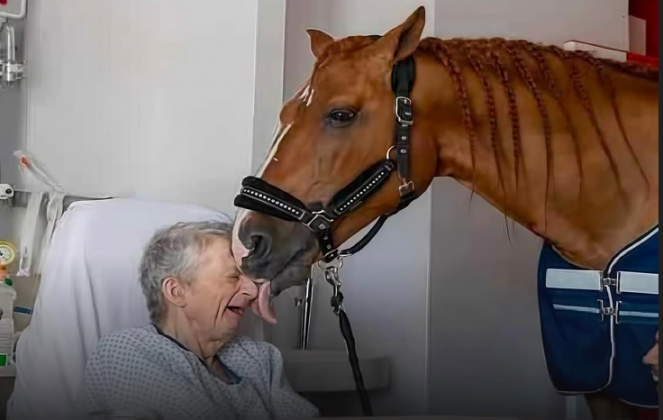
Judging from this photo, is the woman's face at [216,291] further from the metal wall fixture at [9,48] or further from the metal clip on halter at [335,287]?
the metal wall fixture at [9,48]

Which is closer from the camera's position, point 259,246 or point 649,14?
point 259,246

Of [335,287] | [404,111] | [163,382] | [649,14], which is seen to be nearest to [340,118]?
[404,111]

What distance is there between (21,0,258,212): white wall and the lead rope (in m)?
0.13

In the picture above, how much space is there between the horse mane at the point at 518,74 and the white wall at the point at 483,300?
39mm

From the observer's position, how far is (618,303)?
0.83m

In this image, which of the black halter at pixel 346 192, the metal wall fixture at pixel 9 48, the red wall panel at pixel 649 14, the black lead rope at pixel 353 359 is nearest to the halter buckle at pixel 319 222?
the black halter at pixel 346 192

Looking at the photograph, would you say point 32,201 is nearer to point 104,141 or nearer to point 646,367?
point 104,141

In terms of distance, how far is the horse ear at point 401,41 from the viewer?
2.51 feet

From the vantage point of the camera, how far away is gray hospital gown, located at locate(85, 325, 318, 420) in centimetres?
72

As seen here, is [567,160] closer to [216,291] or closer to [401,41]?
[401,41]

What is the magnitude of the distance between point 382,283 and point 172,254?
23 centimetres

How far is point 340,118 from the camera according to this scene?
0.75 metres

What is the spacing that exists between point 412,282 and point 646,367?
269mm

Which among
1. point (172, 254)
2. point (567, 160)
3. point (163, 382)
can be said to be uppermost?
point (567, 160)
